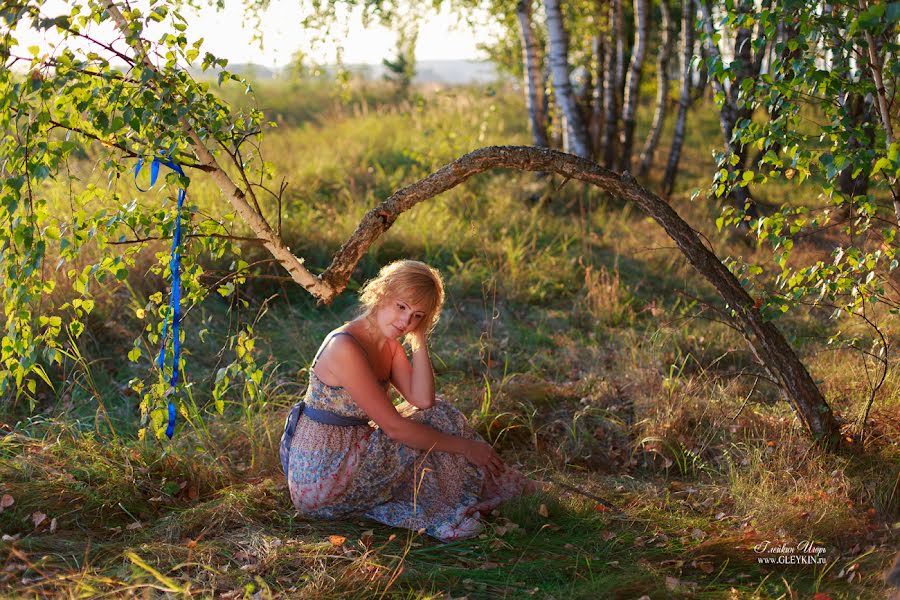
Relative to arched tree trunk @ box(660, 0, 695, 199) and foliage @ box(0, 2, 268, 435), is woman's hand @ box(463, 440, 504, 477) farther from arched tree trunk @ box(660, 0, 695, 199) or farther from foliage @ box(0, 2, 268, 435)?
arched tree trunk @ box(660, 0, 695, 199)

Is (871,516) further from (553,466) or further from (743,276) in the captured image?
(553,466)

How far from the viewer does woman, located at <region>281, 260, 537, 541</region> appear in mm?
3346

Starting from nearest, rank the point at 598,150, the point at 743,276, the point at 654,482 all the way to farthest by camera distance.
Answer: the point at 743,276, the point at 654,482, the point at 598,150

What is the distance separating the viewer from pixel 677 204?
8.94 m

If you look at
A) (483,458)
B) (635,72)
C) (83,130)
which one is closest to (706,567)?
(483,458)

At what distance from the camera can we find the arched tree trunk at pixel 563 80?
7641 mm

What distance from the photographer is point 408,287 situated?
3342 mm

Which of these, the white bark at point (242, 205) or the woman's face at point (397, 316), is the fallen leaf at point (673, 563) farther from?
the white bark at point (242, 205)

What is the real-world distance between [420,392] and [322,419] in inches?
17.3

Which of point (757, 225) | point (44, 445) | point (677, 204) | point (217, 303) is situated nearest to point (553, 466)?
point (757, 225)

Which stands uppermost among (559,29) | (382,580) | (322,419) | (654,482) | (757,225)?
(559,29)

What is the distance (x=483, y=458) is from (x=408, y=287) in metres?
0.83

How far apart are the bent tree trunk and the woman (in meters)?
0.40

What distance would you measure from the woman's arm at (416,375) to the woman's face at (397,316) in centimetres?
16
